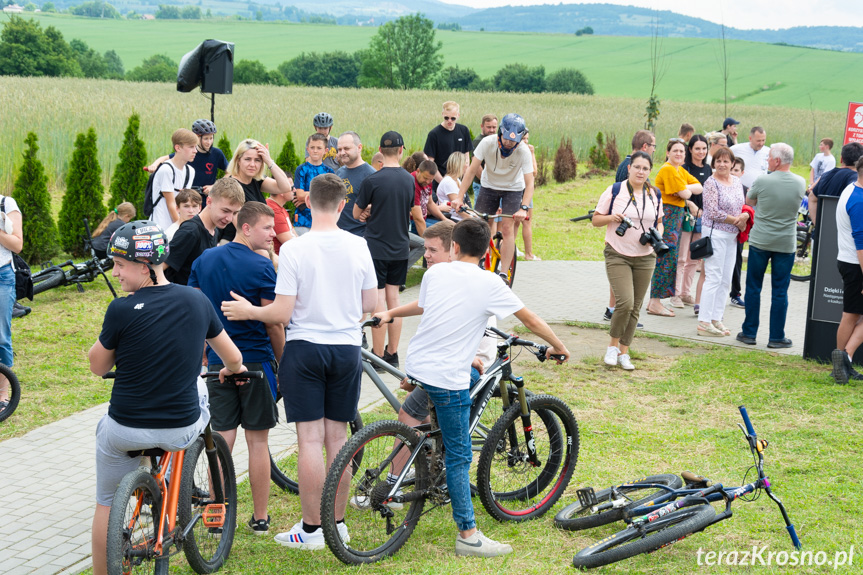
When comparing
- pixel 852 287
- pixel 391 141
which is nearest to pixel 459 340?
pixel 391 141

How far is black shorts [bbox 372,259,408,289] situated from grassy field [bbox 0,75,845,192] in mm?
7997

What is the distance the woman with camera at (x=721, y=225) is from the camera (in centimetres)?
942

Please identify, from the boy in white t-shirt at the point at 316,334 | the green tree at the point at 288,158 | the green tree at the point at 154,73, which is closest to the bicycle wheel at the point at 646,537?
the boy in white t-shirt at the point at 316,334

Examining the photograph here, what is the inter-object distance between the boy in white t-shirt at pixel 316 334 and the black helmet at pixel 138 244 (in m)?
0.86

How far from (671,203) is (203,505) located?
7.40 metres

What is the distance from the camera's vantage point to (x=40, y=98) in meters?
23.8

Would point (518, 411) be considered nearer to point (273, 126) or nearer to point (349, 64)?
point (273, 126)

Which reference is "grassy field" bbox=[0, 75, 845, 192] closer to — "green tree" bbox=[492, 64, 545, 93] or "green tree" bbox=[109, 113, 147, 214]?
"green tree" bbox=[109, 113, 147, 214]

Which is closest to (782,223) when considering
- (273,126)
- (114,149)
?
(114,149)

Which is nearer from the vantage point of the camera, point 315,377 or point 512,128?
point 315,377

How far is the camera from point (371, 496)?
438 centimetres

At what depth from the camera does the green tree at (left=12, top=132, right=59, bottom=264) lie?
1145cm

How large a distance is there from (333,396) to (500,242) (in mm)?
6596

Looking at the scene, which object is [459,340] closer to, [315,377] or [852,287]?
[315,377]
